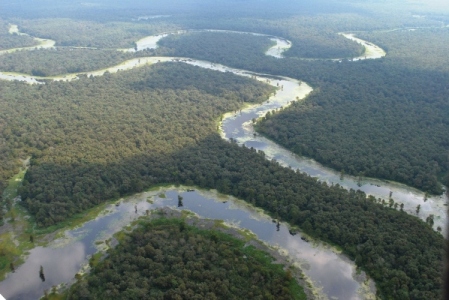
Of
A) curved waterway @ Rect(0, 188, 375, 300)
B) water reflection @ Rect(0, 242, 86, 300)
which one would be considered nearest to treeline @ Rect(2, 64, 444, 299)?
curved waterway @ Rect(0, 188, 375, 300)

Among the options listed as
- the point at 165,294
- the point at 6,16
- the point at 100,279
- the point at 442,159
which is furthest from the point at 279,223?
the point at 6,16

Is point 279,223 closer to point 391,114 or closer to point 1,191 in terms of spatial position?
point 1,191

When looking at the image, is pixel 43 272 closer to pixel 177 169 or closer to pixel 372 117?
pixel 177 169

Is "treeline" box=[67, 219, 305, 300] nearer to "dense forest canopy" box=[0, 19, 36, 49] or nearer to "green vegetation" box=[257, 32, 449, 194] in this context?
"green vegetation" box=[257, 32, 449, 194]

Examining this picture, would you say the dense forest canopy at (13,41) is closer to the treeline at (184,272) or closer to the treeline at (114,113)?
the treeline at (114,113)

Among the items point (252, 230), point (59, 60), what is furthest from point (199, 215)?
point (59, 60)

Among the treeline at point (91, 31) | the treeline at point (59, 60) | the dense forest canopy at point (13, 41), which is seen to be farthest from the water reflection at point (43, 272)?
the dense forest canopy at point (13, 41)
